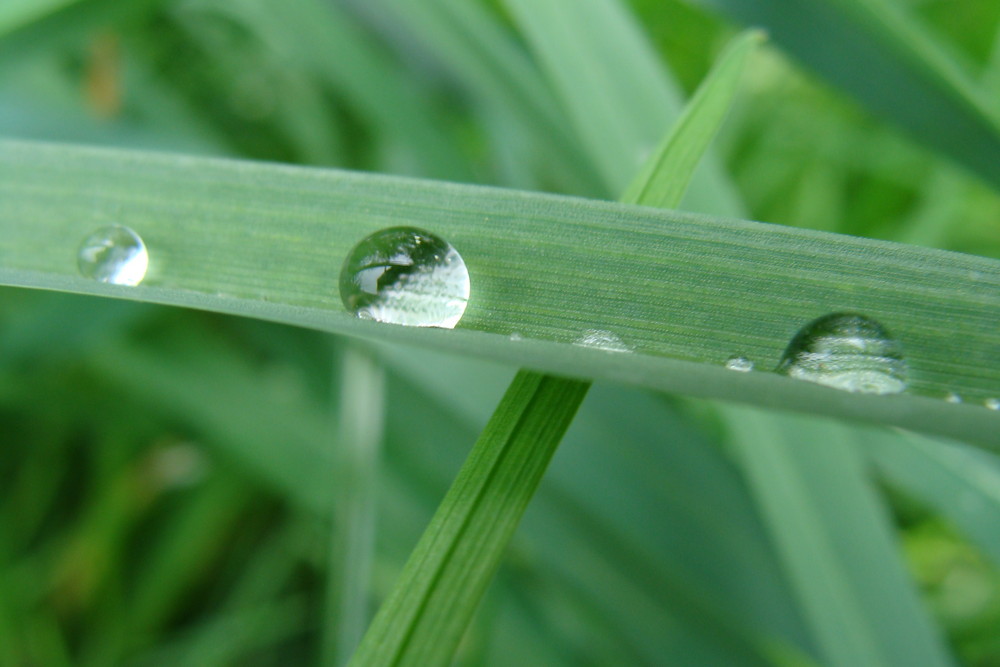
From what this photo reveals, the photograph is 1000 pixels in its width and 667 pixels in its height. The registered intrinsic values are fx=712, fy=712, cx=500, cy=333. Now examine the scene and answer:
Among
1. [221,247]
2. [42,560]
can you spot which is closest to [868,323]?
[221,247]

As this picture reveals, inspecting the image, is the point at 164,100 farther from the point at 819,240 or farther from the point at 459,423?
the point at 819,240

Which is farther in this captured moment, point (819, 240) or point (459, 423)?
point (459, 423)

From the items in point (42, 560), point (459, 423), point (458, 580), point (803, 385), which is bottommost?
point (42, 560)

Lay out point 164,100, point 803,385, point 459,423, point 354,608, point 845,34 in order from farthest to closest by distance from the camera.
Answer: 1. point 164,100
2. point 459,423
3. point 354,608
4. point 845,34
5. point 803,385

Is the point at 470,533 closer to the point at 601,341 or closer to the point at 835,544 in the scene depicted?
the point at 601,341

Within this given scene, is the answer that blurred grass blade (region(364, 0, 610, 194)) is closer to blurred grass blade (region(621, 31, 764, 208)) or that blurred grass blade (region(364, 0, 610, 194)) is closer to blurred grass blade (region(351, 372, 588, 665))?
blurred grass blade (region(621, 31, 764, 208))

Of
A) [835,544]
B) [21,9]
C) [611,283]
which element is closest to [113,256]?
[611,283]
